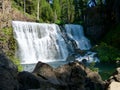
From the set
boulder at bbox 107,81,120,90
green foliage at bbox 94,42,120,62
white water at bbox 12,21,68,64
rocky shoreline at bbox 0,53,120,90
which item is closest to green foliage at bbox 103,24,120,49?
green foliage at bbox 94,42,120,62

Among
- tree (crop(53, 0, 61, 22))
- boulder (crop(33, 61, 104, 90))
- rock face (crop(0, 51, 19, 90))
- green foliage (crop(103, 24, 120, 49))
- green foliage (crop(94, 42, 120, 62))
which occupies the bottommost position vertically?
green foliage (crop(94, 42, 120, 62))

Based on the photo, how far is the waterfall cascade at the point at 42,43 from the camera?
3253 cm

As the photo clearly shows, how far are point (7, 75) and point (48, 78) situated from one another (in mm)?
1678

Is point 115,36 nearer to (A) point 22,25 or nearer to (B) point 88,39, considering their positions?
(B) point 88,39

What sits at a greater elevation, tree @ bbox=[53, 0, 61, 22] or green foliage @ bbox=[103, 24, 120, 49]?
tree @ bbox=[53, 0, 61, 22]

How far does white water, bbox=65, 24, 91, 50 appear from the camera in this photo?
38.7 m

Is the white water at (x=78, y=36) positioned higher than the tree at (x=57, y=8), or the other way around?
the tree at (x=57, y=8)

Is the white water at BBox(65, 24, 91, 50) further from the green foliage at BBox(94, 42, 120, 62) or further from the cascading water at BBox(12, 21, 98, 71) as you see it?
the green foliage at BBox(94, 42, 120, 62)

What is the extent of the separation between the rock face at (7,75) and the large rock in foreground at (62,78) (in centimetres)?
43

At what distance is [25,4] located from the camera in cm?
5853

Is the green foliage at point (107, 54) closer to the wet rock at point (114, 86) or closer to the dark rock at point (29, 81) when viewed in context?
the wet rock at point (114, 86)

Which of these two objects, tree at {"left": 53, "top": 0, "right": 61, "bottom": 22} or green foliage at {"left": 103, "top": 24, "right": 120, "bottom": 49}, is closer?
green foliage at {"left": 103, "top": 24, "right": 120, "bottom": 49}

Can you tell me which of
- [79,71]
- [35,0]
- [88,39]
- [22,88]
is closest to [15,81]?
[22,88]

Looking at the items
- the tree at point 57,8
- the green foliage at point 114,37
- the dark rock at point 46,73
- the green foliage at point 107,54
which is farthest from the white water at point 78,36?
the dark rock at point 46,73
